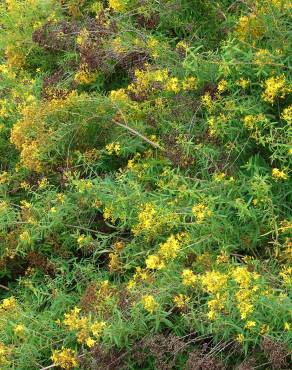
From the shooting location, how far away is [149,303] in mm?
3182

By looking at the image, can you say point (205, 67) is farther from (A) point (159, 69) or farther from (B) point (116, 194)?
(B) point (116, 194)

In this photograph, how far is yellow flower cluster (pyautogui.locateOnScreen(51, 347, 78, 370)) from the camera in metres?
3.32

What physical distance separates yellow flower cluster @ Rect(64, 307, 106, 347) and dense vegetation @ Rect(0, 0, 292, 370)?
1 cm

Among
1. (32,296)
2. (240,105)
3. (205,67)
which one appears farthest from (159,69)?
(32,296)

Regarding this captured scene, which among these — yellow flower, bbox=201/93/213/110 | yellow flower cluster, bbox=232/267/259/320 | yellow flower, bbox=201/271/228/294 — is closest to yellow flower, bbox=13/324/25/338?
yellow flower, bbox=201/271/228/294

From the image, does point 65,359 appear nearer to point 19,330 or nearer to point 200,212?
Answer: point 19,330

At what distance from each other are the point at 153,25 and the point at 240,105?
1.38m

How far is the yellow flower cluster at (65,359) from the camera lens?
10.9 ft

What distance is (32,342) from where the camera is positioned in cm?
350

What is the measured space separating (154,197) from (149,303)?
830 mm

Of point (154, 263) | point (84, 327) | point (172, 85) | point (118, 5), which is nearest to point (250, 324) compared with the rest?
point (154, 263)

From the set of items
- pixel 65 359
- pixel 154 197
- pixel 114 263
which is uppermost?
pixel 154 197

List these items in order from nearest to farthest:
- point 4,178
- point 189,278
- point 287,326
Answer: point 287,326, point 189,278, point 4,178

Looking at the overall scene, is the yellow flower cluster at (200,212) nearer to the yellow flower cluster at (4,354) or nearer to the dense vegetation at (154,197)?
the dense vegetation at (154,197)
